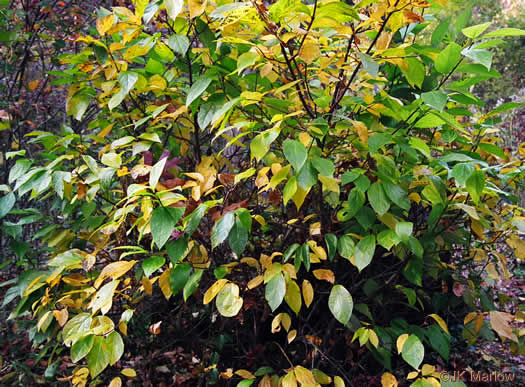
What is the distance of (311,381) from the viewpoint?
4.22 feet

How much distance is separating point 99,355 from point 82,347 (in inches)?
2.2

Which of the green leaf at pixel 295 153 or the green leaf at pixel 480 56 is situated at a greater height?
the green leaf at pixel 480 56

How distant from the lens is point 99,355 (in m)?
1.20

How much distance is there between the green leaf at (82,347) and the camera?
117 centimetres

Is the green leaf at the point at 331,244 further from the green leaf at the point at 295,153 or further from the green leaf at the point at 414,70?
the green leaf at the point at 414,70

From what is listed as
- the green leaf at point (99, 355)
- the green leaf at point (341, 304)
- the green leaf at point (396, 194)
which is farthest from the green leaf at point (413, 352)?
the green leaf at point (99, 355)

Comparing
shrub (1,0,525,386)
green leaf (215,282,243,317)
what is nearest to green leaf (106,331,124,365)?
shrub (1,0,525,386)

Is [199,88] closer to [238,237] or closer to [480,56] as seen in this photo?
[238,237]

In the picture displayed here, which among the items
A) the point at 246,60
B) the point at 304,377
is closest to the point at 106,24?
the point at 246,60

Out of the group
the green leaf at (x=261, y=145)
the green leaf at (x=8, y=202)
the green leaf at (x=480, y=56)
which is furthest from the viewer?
the green leaf at (x=8, y=202)

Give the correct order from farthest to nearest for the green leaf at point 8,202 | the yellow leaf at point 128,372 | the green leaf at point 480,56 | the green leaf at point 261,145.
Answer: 1. the green leaf at point 8,202
2. the yellow leaf at point 128,372
3. the green leaf at point 261,145
4. the green leaf at point 480,56

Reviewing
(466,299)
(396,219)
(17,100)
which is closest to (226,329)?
(396,219)

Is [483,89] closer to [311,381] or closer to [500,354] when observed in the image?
[500,354]

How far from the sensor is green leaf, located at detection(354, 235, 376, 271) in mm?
1268
